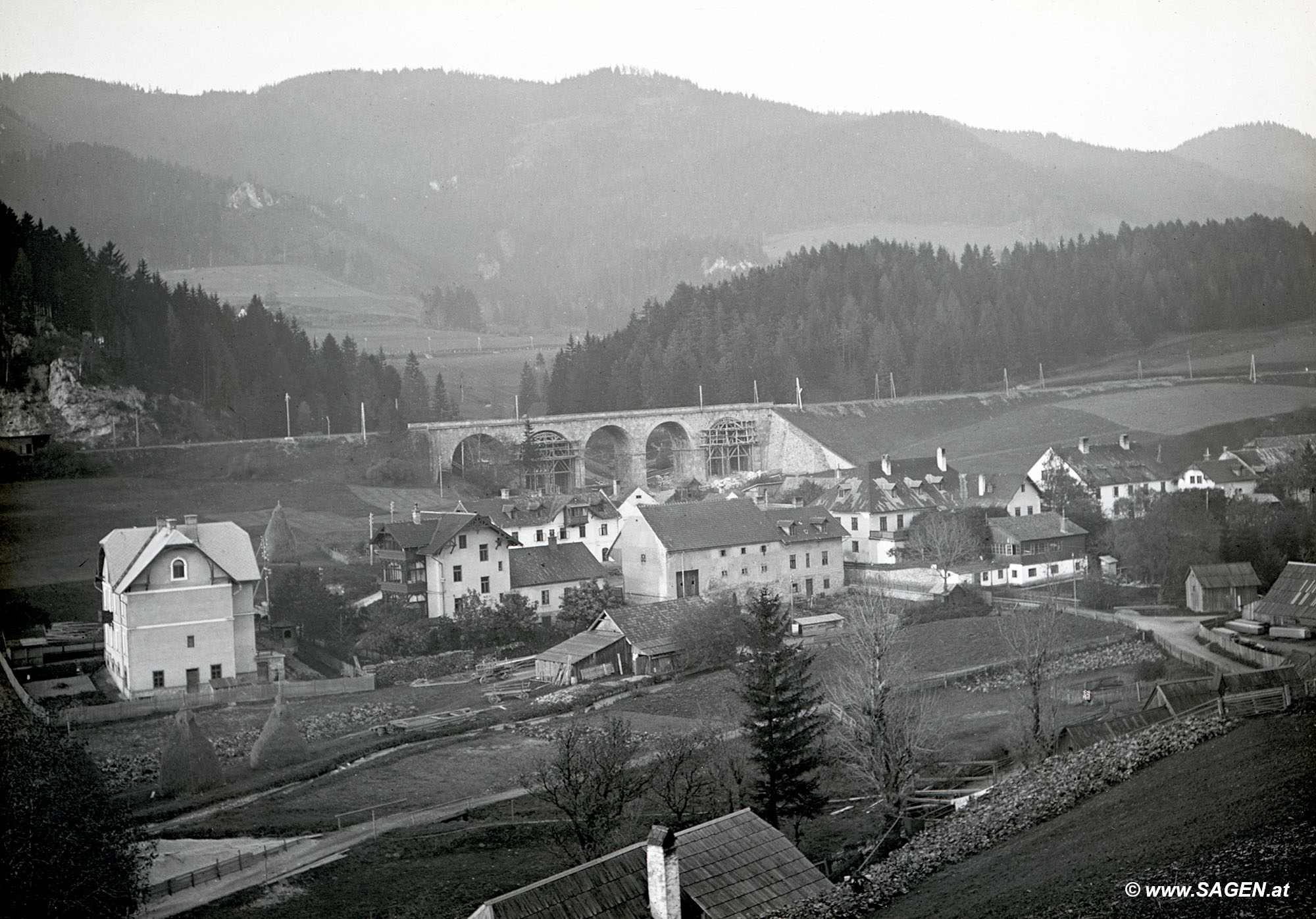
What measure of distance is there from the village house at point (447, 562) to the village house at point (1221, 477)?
29058 millimetres

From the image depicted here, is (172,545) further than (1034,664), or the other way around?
(172,545)

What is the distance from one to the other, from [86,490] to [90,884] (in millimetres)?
40371

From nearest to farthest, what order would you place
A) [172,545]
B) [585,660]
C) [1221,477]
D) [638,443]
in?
[172,545]
[585,660]
[1221,477]
[638,443]

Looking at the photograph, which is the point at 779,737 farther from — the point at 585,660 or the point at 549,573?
the point at 549,573

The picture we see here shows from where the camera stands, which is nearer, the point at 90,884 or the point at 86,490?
the point at 90,884

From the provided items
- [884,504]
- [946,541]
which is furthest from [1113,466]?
[946,541]

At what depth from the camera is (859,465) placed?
224 feet

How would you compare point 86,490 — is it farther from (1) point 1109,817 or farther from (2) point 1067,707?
(1) point 1109,817

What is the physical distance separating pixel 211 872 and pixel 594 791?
6353mm

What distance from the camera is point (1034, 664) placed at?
2517 cm

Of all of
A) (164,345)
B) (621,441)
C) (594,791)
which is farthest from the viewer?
(621,441)

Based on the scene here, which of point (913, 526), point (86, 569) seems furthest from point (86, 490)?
point (913, 526)

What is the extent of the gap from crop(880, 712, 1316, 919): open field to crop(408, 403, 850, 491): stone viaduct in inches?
2152

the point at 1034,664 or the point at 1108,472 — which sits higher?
the point at 1108,472
